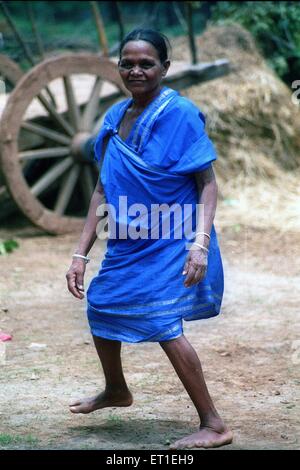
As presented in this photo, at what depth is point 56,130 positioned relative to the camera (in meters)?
7.88

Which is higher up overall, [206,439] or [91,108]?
[91,108]

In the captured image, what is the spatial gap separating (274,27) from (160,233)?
24.7 feet

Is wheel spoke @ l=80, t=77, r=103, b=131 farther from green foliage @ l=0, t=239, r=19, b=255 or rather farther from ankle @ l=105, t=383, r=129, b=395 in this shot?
ankle @ l=105, t=383, r=129, b=395

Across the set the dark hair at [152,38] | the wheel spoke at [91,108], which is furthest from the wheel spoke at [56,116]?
the dark hair at [152,38]

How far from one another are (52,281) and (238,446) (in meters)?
3.09

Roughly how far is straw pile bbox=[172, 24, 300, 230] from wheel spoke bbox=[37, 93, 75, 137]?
5.75 ft

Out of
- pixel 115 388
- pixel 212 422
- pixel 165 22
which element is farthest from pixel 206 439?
pixel 165 22

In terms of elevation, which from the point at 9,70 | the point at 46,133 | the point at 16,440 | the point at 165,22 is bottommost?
the point at 16,440

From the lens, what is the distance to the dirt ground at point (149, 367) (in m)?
3.59

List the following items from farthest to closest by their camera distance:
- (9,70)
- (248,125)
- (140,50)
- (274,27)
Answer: (274,27) < (248,125) < (9,70) < (140,50)

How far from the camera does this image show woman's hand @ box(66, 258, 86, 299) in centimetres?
350

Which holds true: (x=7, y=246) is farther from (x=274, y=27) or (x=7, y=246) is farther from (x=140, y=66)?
(x=274, y=27)

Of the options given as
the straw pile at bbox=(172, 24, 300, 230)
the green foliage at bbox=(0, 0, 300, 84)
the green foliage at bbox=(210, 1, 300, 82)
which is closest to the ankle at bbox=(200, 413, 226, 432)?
the straw pile at bbox=(172, 24, 300, 230)
